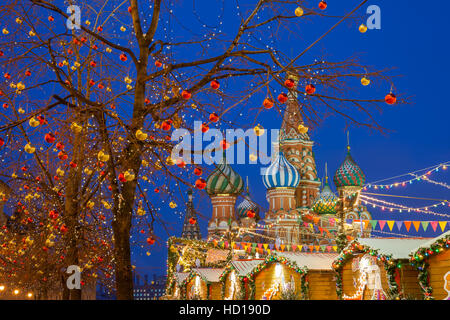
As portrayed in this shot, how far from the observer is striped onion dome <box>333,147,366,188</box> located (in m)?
56.5

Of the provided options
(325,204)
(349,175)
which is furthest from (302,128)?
(349,175)

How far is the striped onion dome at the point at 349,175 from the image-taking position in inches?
2224

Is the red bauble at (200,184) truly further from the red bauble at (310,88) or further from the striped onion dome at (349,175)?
the striped onion dome at (349,175)

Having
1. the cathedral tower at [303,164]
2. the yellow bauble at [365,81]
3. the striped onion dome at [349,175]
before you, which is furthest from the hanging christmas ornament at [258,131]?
the striped onion dome at [349,175]

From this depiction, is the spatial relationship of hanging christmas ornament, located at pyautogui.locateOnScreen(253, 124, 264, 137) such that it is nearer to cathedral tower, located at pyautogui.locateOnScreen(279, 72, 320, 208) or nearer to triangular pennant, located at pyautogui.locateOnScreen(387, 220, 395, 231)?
triangular pennant, located at pyautogui.locateOnScreen(387, 220, 395, 231)

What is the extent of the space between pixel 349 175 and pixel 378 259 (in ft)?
138

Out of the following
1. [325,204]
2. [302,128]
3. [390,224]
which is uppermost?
[325,204]

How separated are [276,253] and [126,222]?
51.3 ft

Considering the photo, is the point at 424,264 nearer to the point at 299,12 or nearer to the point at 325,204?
the point at 299,12

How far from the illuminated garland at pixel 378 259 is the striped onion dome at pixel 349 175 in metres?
39.8

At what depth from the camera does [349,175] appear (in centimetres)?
5675

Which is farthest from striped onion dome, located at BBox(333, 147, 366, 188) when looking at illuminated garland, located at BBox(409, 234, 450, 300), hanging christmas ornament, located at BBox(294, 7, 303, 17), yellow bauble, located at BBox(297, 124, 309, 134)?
hanging christmas ornament, located at BBox(294, 7, 303, 17)

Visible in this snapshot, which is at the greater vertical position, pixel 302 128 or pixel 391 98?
pixel 391 98
